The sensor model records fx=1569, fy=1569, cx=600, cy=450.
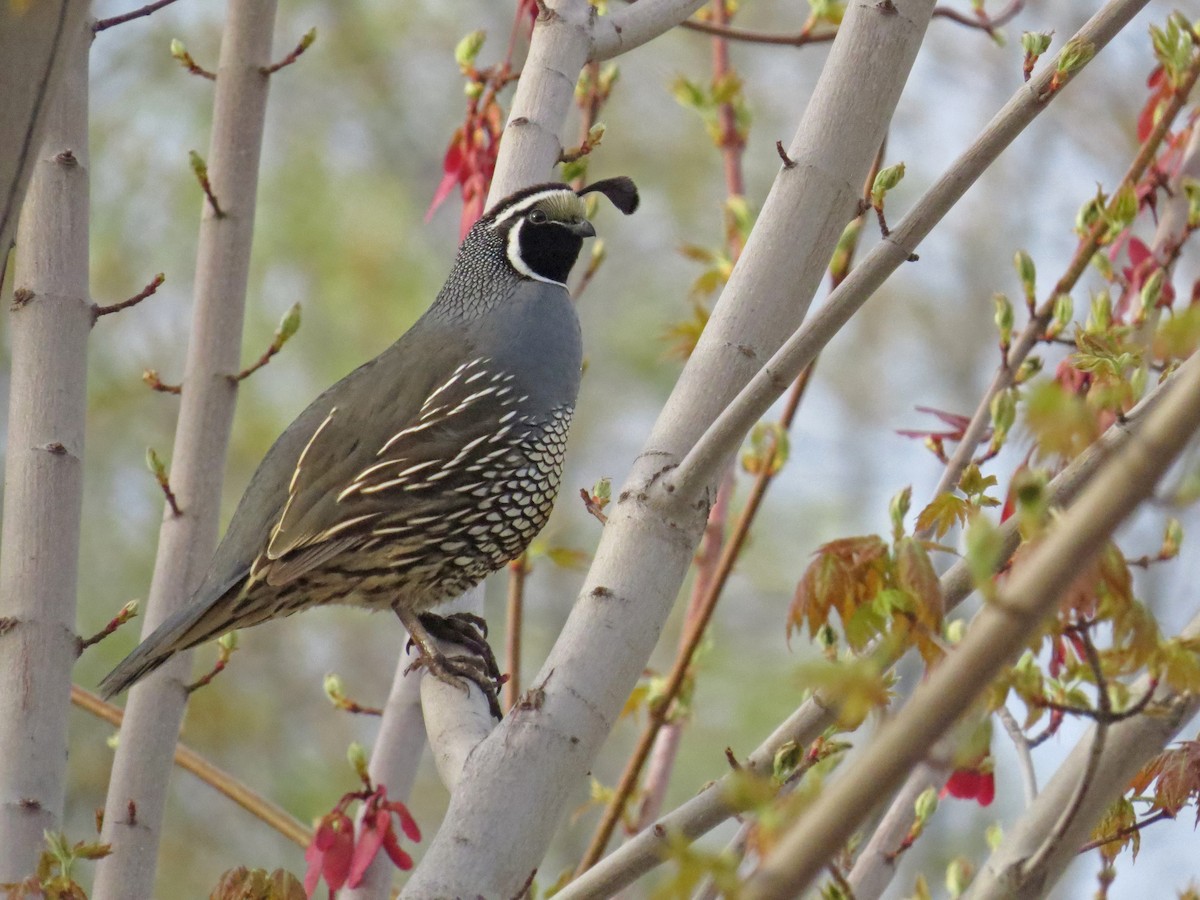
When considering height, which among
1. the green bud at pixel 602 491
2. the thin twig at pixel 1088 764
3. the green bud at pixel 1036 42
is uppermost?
the green bud at pixel 1036 42

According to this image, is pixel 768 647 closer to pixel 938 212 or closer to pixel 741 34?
pixel 741 34

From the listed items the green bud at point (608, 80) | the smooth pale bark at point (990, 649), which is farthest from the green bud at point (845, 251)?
the smooth pale bark at point (990, 649)

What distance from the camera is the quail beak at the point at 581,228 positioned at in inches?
142

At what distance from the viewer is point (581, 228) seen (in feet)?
11.9

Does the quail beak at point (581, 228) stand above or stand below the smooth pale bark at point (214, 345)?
above

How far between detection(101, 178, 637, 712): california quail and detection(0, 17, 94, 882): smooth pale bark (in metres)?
0.71

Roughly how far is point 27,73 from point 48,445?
1219 millimetres

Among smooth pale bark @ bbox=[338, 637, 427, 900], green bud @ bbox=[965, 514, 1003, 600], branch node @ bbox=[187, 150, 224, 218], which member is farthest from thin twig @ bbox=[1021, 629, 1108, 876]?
branch node @ bbox=[187, 150, 224, 218]

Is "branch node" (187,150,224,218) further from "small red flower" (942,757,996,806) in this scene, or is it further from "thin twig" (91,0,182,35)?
"small red flower" (942,757,996,806)

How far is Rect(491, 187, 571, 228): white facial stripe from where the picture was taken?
324 cm

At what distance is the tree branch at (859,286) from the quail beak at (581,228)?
59.1 inches

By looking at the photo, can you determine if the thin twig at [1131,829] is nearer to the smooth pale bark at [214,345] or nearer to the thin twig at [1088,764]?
the thin twig at [1088,764]

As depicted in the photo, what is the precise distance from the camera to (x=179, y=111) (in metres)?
9.53

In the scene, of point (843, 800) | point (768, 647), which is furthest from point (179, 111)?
point (843, 800)
